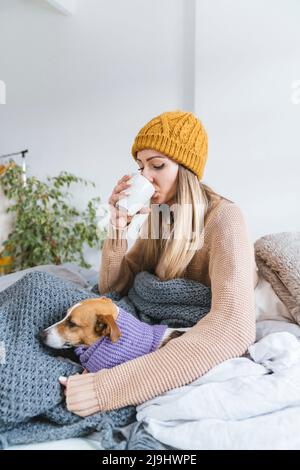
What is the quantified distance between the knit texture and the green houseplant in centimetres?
150

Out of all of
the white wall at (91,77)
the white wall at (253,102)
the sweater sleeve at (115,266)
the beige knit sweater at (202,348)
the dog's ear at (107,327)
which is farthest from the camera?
the white wall at (91,77)

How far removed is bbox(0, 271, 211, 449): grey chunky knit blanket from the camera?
2.23 ft

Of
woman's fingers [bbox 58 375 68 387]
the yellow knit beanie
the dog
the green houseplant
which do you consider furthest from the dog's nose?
the green houseplant

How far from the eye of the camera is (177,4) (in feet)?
7.29

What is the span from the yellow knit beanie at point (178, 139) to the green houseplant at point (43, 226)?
130cm

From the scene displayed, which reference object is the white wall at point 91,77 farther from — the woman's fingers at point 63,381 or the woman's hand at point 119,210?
the woman's fingers at point 63,381

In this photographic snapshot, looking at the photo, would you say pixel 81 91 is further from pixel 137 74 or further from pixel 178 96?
pixel 178 96

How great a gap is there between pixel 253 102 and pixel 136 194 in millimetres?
1372

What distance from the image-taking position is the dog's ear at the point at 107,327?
82cm

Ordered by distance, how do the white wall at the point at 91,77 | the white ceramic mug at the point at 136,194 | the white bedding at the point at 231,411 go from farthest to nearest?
1. the white wall at the point at 91,77
2. the white ceramic mug at the point at 136,194
3. the white bedding at the point at 231,411

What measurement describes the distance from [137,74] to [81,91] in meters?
0.38

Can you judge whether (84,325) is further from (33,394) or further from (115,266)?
(115,266)

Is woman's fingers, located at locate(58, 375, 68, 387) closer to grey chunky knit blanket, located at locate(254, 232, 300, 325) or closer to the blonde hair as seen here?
the blonde hair

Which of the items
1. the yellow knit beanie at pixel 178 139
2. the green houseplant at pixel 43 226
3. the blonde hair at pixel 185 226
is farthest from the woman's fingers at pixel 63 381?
the green houseplant at pixel 43 226
